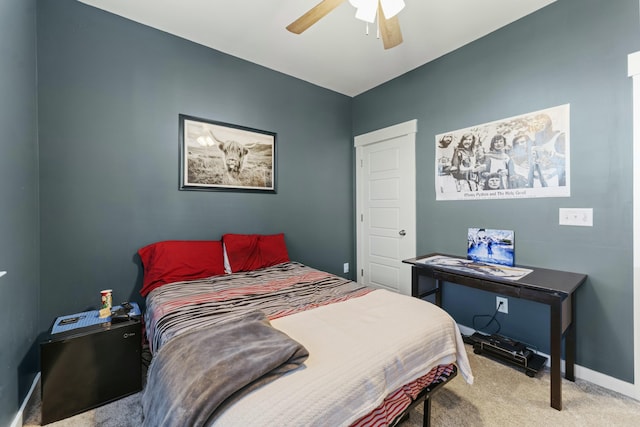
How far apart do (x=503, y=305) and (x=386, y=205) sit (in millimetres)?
1565

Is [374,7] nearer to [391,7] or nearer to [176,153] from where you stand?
[391,7]

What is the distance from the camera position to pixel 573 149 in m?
2.00

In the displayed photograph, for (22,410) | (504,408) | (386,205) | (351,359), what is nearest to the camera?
(351,359)

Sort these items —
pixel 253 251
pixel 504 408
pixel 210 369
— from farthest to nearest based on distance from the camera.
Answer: pixel 253 251
pixel 504 408
pixel 210 369

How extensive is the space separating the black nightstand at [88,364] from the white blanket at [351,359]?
3.68 ft

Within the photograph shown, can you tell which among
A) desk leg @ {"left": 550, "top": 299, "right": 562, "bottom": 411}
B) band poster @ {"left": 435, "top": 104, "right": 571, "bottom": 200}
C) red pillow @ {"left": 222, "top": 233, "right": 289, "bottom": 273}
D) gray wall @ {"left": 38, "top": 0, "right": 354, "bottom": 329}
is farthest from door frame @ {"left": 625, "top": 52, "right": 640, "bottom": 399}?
gray wall @ {"left": 38, "top": 0, "right": 354, "bottom": 329}

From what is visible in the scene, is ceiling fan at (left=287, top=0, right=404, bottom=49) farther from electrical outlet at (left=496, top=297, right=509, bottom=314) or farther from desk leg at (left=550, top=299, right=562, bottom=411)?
electrical outlet at (left=496, top=297, right=509, bottom=314)

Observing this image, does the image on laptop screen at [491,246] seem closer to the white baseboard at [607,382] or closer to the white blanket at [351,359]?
the white baseboard at [607,382]

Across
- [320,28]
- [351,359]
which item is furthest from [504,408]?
[320,28]

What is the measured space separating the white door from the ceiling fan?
4.69 feet

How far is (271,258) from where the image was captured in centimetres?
274

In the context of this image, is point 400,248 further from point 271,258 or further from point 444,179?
point 271,258

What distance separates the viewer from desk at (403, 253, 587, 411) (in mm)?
1652

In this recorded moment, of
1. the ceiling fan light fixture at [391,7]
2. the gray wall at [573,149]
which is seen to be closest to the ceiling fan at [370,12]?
the ceiling fan light fixture at [391,7]
